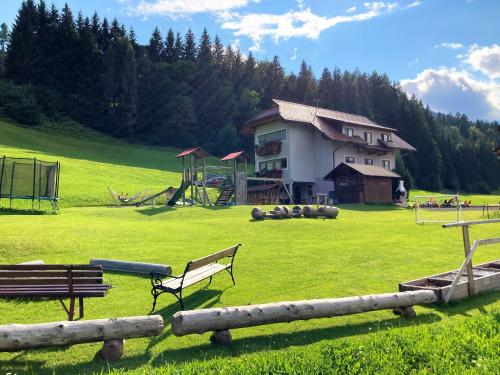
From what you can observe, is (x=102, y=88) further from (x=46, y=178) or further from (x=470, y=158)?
(x=470, y=158)

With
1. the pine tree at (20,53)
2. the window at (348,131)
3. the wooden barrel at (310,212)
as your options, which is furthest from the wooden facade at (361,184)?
the pine tree at (20,53)

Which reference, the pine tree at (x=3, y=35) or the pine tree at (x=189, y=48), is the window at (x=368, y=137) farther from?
the pine tree at (x=3, y=35)

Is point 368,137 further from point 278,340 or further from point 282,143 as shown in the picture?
point 278,340

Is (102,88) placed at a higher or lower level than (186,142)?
higher

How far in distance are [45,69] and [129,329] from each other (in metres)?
85.3

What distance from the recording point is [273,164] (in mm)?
49219

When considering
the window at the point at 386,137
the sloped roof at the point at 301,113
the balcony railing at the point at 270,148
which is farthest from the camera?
the window at the point at 386,137

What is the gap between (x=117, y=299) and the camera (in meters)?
8.54

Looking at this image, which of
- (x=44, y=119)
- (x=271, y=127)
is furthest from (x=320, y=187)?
(x=44, y=119)

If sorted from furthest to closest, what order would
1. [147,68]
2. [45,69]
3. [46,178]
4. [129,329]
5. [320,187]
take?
[147,68]
[45,69]
[320,187]
[46,178]
[129,329]

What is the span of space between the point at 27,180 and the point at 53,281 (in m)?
19.4

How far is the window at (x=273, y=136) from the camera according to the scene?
47531 millimetres

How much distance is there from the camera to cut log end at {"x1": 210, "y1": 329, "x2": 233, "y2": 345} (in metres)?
6.28

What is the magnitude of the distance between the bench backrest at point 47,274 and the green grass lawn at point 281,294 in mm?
769
